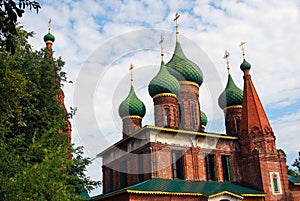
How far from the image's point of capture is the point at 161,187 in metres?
17.9

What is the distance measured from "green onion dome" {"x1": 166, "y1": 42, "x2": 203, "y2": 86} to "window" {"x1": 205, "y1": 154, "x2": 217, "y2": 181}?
5.53 m

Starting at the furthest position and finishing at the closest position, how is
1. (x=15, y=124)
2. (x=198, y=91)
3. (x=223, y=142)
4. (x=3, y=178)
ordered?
(x=198, y=91), (x=223, y=142), (x=15, y=124), (x=3, y=178)

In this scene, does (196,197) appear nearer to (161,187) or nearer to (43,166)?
(161,187)

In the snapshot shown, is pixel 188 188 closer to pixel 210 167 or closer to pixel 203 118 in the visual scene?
pixel 210 167

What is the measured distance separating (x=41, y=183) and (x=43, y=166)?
1.79 feet

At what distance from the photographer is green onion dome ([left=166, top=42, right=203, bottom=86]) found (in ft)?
80.4

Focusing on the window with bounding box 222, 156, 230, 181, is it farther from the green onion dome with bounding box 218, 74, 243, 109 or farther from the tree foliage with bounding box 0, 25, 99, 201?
the tree foliage with bounding box 0, 25, 99, 201

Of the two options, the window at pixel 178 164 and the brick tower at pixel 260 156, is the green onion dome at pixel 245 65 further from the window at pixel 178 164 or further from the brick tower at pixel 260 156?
the window at pixel 178 164

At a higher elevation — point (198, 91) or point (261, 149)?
point (198, 91)

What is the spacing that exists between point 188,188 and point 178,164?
6.67ft

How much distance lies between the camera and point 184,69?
80.4ft

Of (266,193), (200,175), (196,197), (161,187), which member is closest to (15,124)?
(161,187)

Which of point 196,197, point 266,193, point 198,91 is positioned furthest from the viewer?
point 198,91

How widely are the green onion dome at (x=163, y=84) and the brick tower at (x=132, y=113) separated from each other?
263cm
